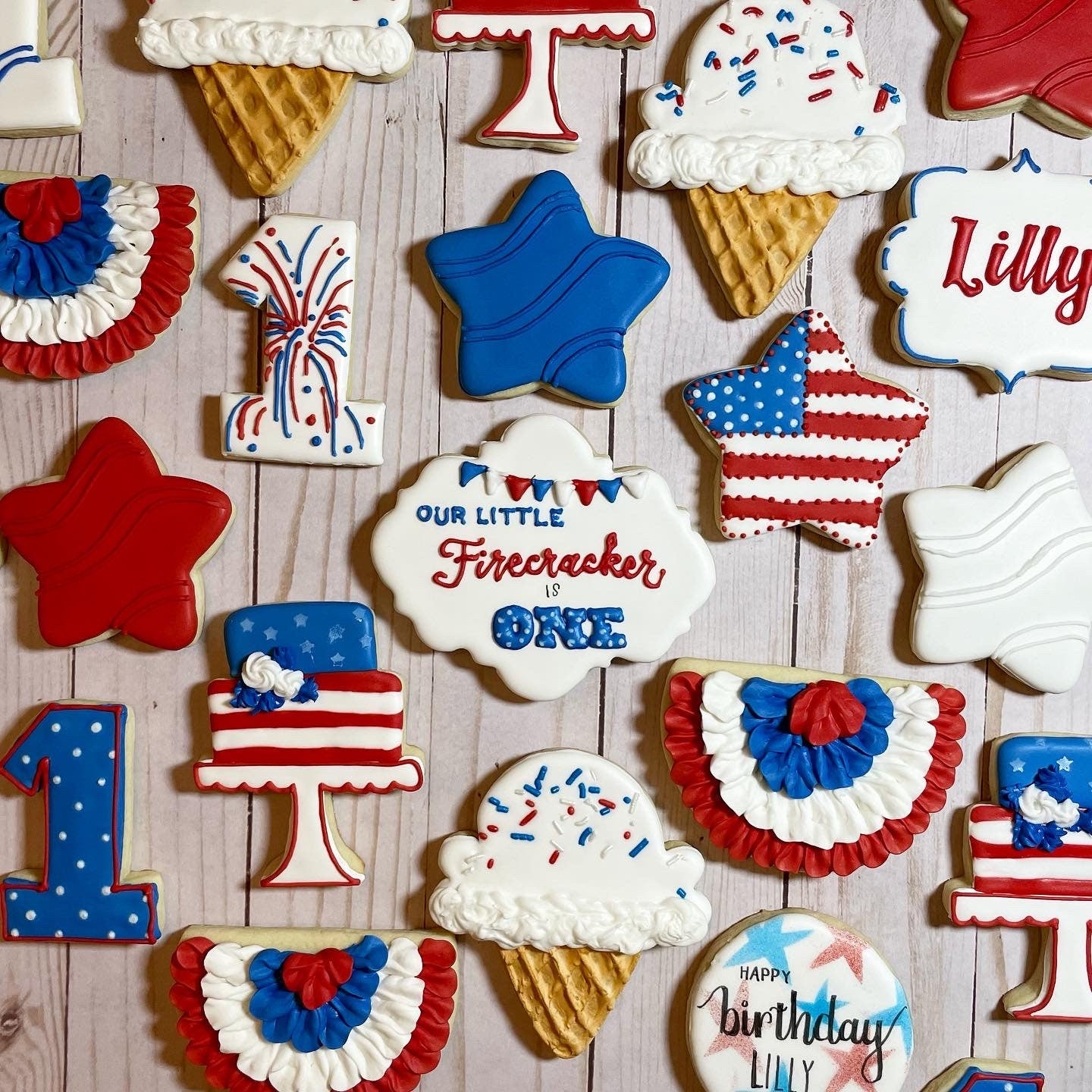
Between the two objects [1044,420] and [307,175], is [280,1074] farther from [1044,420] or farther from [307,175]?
[1044,420]

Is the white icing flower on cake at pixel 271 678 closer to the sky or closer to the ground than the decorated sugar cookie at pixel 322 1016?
closer to the sky

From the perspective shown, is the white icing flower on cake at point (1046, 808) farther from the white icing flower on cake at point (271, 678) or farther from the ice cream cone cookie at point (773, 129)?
the white icing flower on cake at point (271, 678)

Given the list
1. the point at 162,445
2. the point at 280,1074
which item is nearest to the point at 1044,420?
the point at 162,445

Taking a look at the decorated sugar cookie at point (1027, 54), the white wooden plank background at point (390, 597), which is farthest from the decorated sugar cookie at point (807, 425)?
the decorated sugar cookie at point (1027, 54)

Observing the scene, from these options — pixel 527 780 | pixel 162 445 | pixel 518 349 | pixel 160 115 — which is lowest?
pixel 527 780

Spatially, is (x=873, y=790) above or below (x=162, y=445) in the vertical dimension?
below
